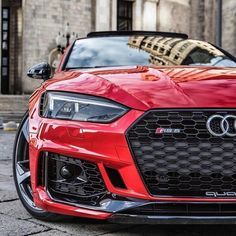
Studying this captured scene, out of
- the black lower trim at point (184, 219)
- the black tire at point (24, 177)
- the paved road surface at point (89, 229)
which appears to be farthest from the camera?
the black tire at point (24, 177)

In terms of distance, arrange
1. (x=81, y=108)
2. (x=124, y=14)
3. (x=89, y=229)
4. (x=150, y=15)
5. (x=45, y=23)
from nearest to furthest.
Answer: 1. (x=81, y=108)
2. (x=89, y=229)
3. (x=45, y=23)
4. (x=124, y=14)
5. (x=150, y=15)

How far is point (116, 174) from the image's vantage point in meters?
2.71

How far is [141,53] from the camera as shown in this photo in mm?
4230

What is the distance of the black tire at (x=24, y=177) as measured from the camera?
3301 millimetres

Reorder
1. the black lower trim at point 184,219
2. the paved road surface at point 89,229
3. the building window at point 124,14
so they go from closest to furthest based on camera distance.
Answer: the black lower trim at point 184,219 → the paved road surface at point 89,229 → the building window at point 124,14

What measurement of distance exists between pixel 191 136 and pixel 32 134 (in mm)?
1033

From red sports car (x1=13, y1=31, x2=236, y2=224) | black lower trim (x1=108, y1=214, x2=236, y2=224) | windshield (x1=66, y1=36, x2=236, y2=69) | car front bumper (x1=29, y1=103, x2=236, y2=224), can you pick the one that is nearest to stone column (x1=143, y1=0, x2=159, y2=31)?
windshield (x1=66, y1=36, x2=236, y2=69)

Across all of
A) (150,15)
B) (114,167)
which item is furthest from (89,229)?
(150,15)

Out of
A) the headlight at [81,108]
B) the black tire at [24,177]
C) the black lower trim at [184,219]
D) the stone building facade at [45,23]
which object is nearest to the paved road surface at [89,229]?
the black tire at [24,177]

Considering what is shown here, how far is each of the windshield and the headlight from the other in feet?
3.60

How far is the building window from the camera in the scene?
33.2m

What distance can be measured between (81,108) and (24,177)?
3.24 feet

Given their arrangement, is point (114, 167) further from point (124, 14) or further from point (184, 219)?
point (124, 14)

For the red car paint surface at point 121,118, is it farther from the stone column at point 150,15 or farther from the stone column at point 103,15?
the stone column at point 150,15
